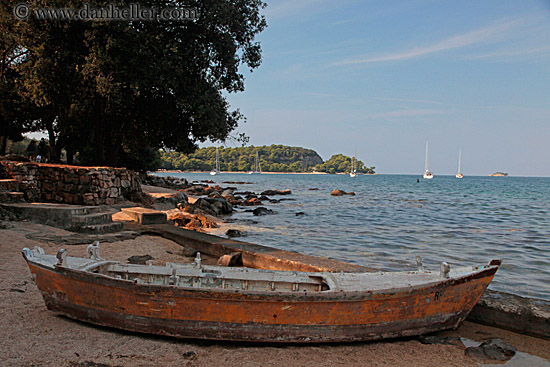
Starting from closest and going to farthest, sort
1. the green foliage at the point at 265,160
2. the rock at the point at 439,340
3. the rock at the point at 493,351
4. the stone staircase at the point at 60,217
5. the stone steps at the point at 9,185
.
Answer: the rock at the point at 493,351 < the rock at the point at 439,340 < the stone staircase at the point at 60,217 < the stone steps at the point at 9,185 < the green foliage at the point at 265,160

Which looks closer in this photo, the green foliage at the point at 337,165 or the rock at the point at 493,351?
the rock at the point at 493,351

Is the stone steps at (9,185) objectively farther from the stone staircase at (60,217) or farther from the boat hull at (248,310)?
the boat hull at (248,310)

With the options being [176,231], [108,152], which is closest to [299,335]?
[176,231]

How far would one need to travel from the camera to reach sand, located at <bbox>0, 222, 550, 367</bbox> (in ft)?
13.3

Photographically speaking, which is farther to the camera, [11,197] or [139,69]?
[139,69]

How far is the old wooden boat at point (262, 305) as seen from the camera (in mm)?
4418

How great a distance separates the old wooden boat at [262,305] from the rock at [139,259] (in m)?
2.65

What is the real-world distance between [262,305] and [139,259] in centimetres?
434

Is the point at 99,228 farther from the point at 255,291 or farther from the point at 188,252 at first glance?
the point at 255,291

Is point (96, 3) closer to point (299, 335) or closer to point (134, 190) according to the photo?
Result: point (134, 190)

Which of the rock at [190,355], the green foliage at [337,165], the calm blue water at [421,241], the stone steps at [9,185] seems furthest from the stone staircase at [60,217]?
the green foliage at [337,165]

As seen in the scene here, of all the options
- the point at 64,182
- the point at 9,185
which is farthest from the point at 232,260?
the point at 9,185

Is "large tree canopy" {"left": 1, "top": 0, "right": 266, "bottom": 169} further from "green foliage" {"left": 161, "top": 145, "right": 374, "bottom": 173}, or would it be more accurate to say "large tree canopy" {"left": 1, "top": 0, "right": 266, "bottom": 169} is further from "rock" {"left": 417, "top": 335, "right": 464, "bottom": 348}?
"green foliage" {"left": 161, "top": 145, "right": 374, "bottom": 173}

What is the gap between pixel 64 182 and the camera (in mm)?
12656
